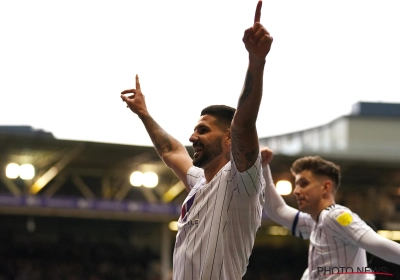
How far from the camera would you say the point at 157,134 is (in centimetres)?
514

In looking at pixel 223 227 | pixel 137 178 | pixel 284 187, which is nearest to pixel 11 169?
pixel 137 178

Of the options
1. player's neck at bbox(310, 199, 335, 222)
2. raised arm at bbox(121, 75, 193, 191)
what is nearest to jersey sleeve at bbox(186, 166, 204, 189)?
raised arm at bbox(121, 75, 193, 191)

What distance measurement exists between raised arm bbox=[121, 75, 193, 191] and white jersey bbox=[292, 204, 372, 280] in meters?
1.28

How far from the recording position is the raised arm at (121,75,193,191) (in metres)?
5.05

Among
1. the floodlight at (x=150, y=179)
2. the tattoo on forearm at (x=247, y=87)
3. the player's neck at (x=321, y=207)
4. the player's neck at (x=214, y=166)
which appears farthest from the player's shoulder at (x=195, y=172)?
the floodlight at (x=150, y=179)

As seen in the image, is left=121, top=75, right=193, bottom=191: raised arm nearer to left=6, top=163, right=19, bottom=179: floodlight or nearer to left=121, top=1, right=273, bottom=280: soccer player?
left=121, top=1, right=273, bottom=280: soccer player

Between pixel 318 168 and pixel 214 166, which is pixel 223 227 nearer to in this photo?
pixel 214 166

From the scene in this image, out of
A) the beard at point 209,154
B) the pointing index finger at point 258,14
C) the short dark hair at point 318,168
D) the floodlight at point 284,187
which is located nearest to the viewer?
the pointing index finger at point 258,14

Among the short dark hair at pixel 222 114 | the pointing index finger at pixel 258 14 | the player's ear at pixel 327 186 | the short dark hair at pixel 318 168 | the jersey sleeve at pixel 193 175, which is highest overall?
the pointing index finger at pixel 258 14

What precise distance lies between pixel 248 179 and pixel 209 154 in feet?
1.37

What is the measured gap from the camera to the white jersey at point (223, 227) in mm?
3773

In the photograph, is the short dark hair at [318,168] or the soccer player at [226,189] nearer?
the soccer player at [226,189]

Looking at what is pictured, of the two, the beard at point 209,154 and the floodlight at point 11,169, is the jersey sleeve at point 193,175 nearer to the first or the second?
the beard at point 209,154

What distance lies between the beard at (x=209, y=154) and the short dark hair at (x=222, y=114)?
0.10 metres
